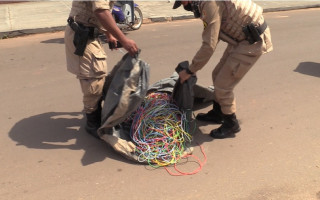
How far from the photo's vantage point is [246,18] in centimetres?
302

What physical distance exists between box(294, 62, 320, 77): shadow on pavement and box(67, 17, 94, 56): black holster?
11.6 feet

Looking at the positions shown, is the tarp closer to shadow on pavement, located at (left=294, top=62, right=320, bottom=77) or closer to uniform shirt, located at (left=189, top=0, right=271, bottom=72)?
uniform shirt, located at (left=189, top=0, right=271, bottom=72)

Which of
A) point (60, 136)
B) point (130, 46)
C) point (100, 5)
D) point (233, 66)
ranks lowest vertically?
point (60, 136)

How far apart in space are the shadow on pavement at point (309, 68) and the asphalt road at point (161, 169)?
0.05 feet

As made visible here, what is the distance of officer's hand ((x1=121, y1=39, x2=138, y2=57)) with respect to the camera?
294cm

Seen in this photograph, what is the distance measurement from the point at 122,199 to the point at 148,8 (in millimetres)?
7673

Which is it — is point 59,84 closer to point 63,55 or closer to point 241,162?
point 63,55

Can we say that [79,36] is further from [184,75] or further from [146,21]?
[146,21]

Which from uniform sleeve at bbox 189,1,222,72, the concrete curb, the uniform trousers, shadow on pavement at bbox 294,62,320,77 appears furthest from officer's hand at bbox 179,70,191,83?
the concrete curb

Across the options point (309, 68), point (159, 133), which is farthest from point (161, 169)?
point (309, 68)

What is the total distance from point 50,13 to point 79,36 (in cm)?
648

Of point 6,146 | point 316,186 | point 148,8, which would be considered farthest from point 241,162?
point 148,8

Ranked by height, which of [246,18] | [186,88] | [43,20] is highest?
[246,18]

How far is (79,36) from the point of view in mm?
3039
